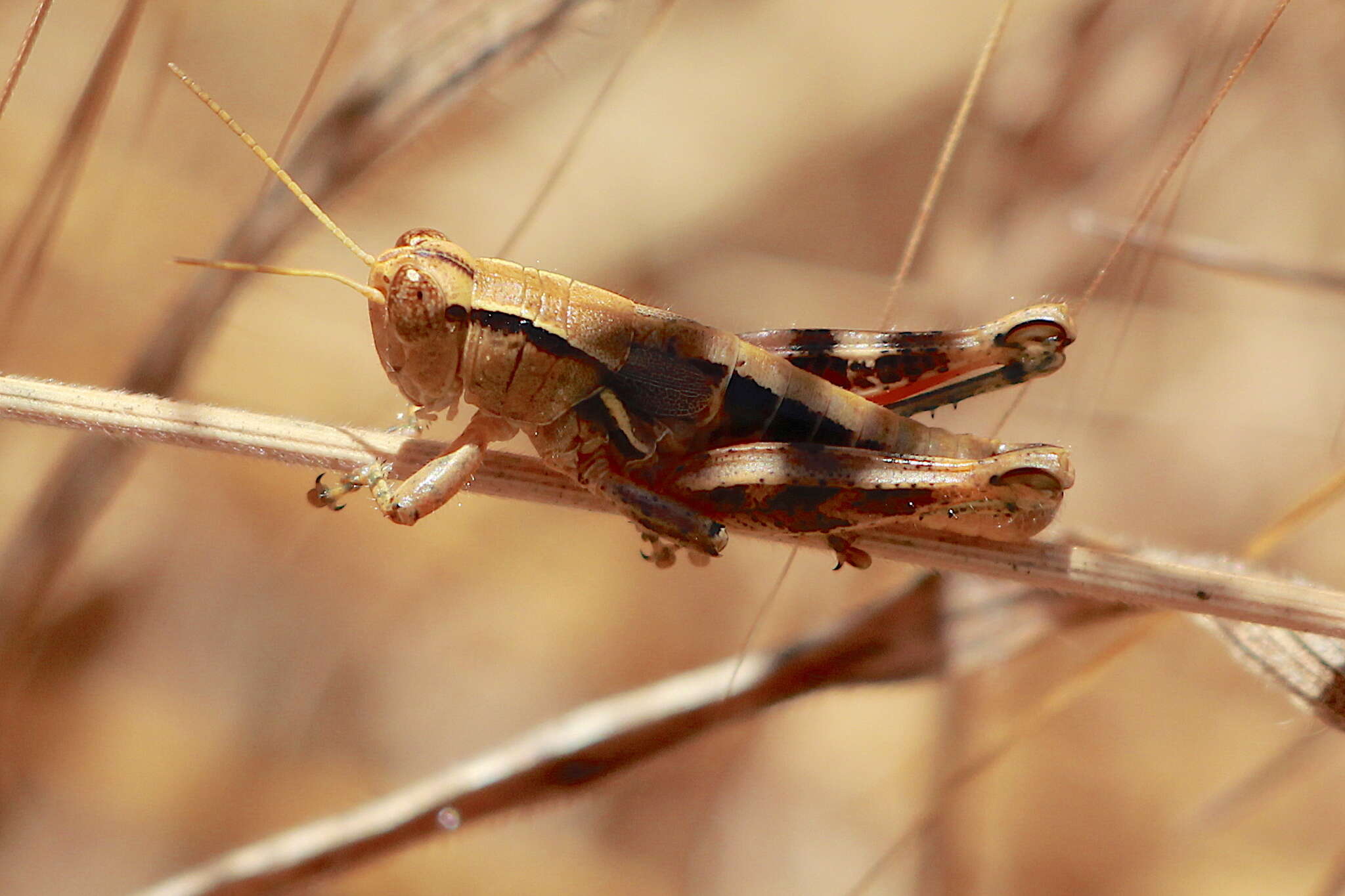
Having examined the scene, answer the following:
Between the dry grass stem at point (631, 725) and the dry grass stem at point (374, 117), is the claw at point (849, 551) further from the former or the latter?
the dry grass stem at point (374, 117)

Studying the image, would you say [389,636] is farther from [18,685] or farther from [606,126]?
[606,126]

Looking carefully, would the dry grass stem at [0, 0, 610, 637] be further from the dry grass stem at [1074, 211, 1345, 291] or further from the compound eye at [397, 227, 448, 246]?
the dry grass stem at [1074, 211, 1345, 291]

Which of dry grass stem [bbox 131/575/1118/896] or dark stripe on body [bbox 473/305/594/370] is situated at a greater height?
dark stripe on body [bbox 473/305/594/370]

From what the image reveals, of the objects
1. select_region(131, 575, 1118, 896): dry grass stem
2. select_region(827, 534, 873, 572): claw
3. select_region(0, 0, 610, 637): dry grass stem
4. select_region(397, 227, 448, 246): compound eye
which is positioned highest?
select_region(0, 0, 610, 637): dry grass stem

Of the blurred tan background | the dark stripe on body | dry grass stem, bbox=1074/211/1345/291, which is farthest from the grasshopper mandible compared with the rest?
the blurred tan background

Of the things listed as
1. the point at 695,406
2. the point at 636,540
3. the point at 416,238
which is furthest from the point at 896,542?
the point at 636,540

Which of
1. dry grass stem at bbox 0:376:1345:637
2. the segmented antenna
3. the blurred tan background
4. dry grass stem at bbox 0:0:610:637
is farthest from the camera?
the blurred tan background

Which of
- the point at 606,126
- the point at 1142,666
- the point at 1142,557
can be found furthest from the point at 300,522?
the point at 1142,666
